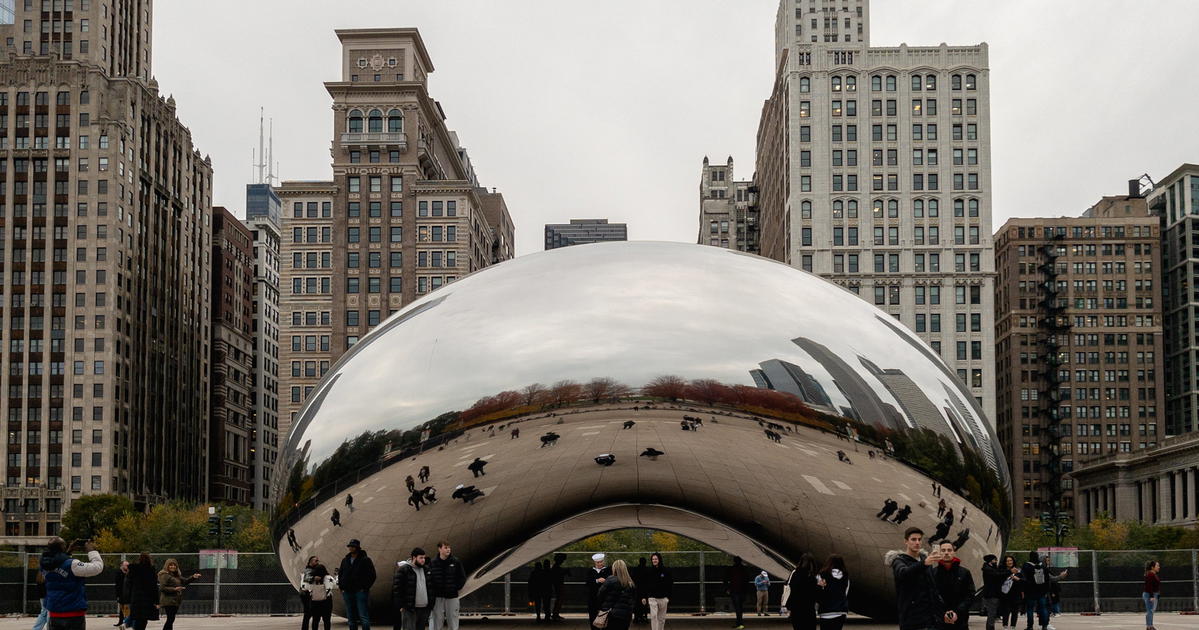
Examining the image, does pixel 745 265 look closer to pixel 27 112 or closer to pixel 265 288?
pixel 27 112

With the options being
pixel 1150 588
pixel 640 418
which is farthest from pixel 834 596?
pixel 1150 588

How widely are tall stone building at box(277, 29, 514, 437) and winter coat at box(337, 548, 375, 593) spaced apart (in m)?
105

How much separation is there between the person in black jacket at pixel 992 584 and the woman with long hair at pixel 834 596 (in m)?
4.67

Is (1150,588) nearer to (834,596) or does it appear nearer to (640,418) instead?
(834,596)

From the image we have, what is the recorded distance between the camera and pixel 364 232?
409 ft

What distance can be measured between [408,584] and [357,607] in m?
1.36

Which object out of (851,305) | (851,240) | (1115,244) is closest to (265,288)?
(851,240)

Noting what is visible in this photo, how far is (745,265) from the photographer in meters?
17.6

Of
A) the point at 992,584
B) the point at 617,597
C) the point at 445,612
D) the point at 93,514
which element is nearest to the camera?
the point at 617,597

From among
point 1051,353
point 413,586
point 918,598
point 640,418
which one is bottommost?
point 413,586

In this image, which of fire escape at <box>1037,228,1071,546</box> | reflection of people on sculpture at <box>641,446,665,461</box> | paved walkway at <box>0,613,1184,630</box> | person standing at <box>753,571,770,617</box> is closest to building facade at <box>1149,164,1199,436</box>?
fire escape at <box>1037,228,1071,546</box>

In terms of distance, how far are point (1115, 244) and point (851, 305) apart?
156 metres

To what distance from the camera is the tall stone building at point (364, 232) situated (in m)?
123

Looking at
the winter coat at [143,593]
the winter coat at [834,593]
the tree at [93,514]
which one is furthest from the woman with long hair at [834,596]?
the tree at [93,514]
